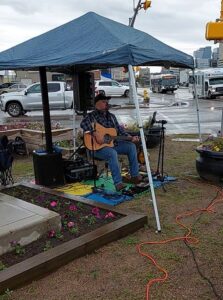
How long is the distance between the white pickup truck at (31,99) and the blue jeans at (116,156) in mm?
17784

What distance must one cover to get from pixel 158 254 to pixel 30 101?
2053 centimetres

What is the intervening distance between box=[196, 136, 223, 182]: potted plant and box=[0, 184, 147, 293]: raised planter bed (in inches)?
81.7

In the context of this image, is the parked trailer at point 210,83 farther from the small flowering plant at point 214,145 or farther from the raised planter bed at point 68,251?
the raised planter bed at point 68,251

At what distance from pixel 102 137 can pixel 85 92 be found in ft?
5.95

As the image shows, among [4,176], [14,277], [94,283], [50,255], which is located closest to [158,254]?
[94,283]

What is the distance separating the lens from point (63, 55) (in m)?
5.25

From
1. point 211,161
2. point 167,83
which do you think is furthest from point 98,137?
point 167,83

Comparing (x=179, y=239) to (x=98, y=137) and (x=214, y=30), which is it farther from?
(x=214, y=30)

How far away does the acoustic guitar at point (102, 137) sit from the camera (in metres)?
6.18

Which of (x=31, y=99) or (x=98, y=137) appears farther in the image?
(x=31, y=99)

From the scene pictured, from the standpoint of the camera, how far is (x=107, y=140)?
622 cm

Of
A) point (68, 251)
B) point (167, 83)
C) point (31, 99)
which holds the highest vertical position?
point (167, 83)

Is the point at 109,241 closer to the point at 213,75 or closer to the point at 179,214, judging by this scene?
the point at 179,214

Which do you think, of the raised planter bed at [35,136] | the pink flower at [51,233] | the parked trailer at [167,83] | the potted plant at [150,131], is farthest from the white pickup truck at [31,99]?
the parked trailer at [167,83]
